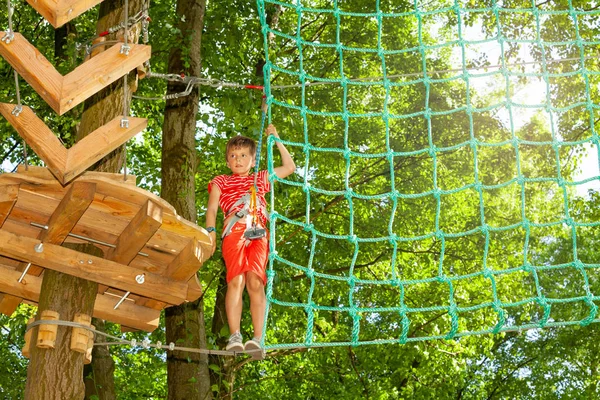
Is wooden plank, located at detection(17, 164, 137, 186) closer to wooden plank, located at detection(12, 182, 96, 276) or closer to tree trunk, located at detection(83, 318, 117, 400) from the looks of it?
wooden plank, located at detection(12, 182, 96, 276)

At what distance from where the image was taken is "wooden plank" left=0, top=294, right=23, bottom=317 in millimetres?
4570

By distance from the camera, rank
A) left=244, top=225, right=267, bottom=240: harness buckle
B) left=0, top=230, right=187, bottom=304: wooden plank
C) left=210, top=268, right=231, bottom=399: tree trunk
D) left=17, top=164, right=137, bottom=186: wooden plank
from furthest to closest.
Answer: left=210, top=268, right=231, bottom=399: tree trunk
left=244, top=225, right=267, bottom=240: harness buckle
left=0, top=230, right=187, bottom=304: wooden plank
left=17, top=164, right=137, bottom=186: wooden plank

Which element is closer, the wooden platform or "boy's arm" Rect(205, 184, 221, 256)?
the wooden platform

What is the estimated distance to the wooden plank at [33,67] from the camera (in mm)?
3635

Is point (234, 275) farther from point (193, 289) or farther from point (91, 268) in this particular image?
point (91, 268)

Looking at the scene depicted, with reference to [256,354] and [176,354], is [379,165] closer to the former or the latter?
[176,354]

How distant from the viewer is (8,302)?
462cm

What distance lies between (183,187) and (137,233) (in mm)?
3315

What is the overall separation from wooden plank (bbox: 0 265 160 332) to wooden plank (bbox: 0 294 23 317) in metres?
0.16

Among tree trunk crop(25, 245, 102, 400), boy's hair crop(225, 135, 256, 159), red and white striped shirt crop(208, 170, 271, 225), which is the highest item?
boy's hair crop(225, 135, 256, 159)

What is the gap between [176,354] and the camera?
7309 millimetres

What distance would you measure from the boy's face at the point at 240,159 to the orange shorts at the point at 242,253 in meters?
0.38

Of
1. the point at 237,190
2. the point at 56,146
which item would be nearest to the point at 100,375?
the point at 237,190

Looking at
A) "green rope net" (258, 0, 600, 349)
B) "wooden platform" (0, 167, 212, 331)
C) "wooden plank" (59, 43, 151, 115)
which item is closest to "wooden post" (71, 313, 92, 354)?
"wooden platform" (0, 167, 212, 331)
